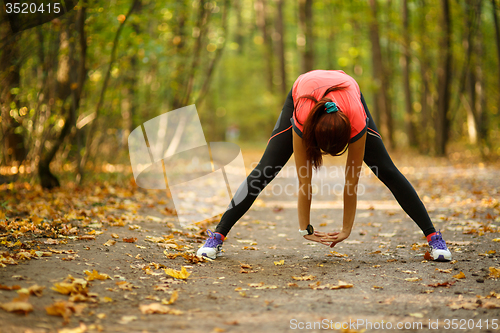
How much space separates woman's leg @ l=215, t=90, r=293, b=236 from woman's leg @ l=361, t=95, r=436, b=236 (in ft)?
2.08

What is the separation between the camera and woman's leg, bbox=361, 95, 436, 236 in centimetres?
337

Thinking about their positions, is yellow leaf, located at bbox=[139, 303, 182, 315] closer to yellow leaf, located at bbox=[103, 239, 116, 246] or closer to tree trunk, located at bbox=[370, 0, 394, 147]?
yellow leaf, located at bbox=[103, 239, 116, 246]

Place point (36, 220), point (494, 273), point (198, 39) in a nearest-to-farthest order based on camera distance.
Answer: point (494, 273)
point (36, 220)
point (198, 39)

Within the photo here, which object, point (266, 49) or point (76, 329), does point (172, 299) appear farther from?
point (266, 49)

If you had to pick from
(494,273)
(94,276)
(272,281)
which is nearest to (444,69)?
(494,273)

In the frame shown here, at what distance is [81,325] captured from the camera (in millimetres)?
2064

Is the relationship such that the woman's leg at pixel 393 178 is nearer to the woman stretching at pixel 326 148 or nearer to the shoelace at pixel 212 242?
the woman stretching at pixel 326 148

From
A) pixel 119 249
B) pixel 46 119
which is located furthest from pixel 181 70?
pixel 119 249

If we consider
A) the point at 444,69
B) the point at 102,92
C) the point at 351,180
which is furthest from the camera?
the point at 444,69

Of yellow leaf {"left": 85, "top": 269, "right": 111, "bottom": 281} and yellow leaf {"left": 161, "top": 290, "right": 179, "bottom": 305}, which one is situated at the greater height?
yellow leaf {"left": 85, "top": 269, "right": 111, "bottom": 281}

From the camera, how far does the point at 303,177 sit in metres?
3.27

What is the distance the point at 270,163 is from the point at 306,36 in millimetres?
14524

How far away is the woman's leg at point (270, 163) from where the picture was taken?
3.47 meters

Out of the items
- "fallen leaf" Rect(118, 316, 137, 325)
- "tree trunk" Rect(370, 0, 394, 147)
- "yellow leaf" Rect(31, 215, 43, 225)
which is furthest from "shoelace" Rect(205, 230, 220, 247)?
"tree trunk" Rect(370, 0, 394, 147)
